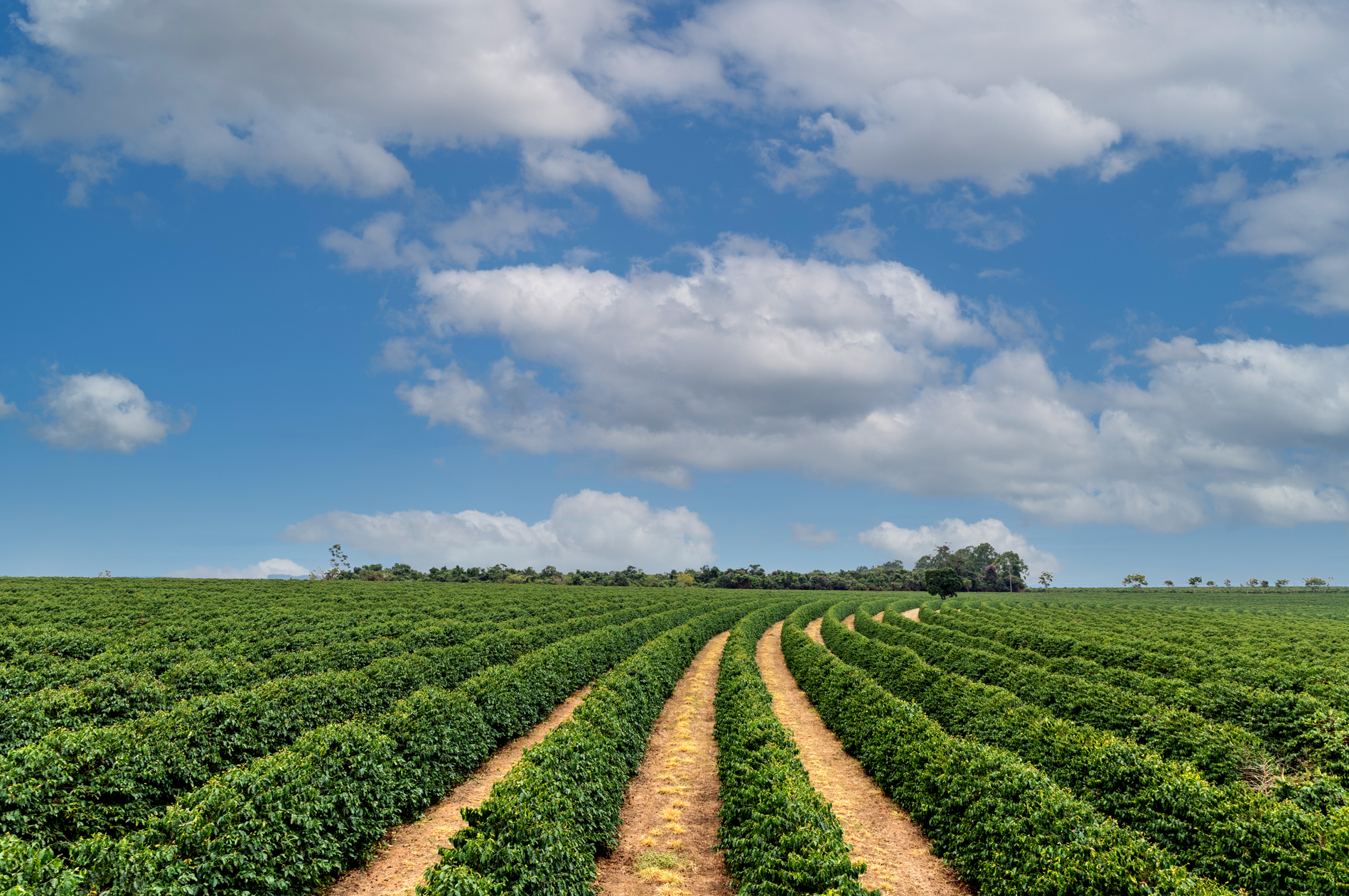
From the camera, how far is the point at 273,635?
32.9 m

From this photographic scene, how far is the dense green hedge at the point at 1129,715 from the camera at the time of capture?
14938 mm

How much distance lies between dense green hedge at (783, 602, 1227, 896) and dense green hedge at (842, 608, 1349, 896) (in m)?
0.78

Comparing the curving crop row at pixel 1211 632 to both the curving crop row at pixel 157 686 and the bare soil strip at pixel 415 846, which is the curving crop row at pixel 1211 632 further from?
the curving crop row at pixel 157 686

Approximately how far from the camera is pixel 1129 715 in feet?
59.4

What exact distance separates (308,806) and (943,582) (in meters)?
112

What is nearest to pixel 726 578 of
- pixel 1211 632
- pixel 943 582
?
pixel 943 582

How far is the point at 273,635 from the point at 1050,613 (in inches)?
2639

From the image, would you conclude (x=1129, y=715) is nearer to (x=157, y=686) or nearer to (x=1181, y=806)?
(x=1181, y=806)

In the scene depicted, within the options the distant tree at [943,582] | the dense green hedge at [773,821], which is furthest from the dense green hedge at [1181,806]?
the distant tree at [943,582]

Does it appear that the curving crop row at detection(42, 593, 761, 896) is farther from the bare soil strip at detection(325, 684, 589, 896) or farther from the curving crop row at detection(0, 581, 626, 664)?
the curving crop row at detection(0, 581, 626, 664)

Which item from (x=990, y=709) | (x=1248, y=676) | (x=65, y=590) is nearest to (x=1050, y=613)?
(x=1248, y=676)

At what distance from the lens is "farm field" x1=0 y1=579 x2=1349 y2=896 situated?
9.88m

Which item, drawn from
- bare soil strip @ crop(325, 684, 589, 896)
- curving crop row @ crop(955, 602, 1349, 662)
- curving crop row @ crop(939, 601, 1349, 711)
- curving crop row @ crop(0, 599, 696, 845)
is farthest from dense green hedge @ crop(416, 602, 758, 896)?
curving crop row @ crop(955, 602, 1349, 662)

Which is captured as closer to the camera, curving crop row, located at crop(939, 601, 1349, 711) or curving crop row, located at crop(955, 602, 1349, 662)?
curving crop row, located at crop(939, 601, 1349, 711)
